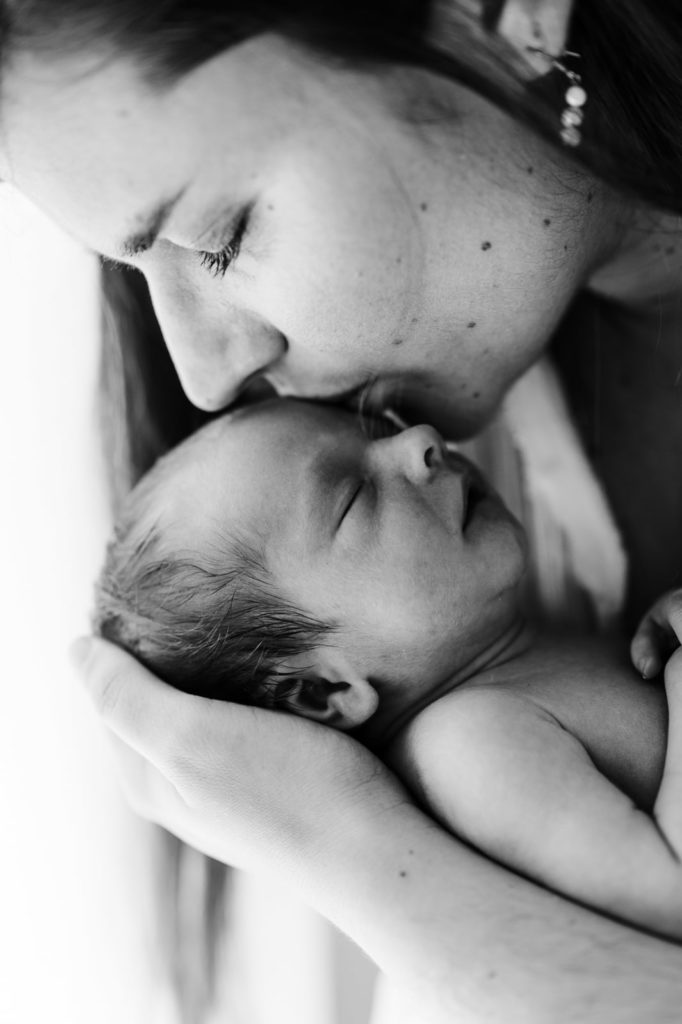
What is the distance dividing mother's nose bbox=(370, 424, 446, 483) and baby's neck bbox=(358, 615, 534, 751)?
23 centimetres

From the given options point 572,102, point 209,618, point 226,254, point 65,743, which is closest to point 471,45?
point 572,102

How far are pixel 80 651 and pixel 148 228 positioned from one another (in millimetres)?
530

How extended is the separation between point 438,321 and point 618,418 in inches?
16.7

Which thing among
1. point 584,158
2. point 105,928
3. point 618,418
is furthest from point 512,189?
point 105,928

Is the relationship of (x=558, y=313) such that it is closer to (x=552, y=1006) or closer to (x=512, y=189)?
(x=512, y=189)

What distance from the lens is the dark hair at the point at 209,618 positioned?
1.04 m

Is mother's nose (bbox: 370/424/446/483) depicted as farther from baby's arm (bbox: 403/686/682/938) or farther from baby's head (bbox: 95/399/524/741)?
baby's arm (bbox: 403/686/682/938)

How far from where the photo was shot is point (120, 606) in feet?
3.64

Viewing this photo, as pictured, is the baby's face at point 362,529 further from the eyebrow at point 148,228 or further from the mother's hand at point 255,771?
the eyebrow at point 148,228

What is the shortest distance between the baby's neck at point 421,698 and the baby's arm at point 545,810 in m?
0.15

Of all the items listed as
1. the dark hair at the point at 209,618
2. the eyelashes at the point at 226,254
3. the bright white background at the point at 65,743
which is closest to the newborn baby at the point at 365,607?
the dark hair at the point at 209,618

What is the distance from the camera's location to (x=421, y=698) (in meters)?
1.15

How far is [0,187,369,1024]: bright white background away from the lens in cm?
133

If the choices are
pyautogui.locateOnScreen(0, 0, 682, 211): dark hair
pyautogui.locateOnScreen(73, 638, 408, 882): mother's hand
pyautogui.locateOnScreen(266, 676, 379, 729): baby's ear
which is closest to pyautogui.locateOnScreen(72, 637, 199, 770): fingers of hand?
pyautogui.locateOnScreen(73, 638, 408, 882): mother's hand
